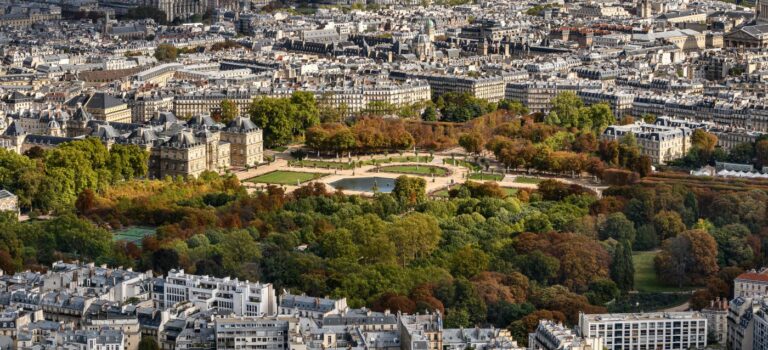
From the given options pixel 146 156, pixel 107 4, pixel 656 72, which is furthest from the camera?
pixel 107 4

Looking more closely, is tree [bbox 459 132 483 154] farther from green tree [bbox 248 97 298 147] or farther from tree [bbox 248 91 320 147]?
green tree [bbox 248 97 298 147]

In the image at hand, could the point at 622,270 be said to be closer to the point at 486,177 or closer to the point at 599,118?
the point at 486,177

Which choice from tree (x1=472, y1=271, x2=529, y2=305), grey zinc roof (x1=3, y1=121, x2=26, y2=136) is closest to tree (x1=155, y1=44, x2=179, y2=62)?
grey zinc roof (x1=3, y1=121, x2=26, y2=136)

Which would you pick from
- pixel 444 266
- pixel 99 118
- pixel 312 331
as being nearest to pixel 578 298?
pixel 444 266

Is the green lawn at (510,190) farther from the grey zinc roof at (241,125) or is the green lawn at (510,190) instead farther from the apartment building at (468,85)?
the apartment building at (468,85)

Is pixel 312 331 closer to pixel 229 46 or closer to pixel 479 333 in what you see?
pixel 479 333

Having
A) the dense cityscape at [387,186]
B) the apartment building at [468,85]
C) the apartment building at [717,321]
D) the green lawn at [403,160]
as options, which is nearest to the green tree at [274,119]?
the dense cityscape at [387,186]

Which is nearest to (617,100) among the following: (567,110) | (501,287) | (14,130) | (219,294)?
(567,110)

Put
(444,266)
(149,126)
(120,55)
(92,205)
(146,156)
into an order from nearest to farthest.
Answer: (444,266) < (92,205) < (146,156) < (149,126) < (120,55)
